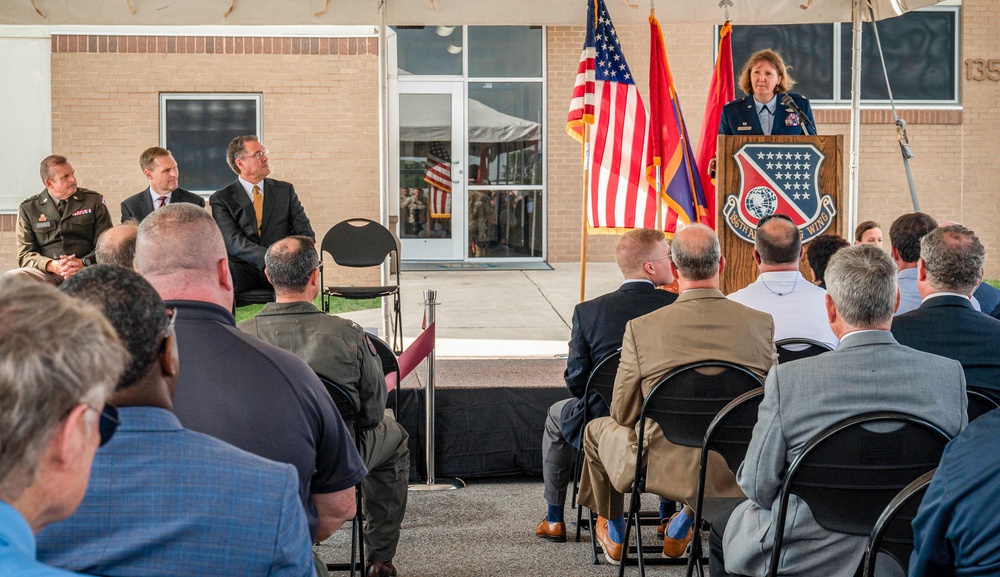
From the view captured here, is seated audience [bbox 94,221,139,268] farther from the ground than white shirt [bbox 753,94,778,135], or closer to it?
closer to it

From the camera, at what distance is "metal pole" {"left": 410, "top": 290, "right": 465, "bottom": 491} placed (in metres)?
5.01

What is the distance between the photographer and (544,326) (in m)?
8.92

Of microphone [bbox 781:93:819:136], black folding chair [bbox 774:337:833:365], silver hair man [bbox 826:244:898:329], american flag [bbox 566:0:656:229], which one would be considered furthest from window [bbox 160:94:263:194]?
silver hair man [bbox 826:244:898:329]

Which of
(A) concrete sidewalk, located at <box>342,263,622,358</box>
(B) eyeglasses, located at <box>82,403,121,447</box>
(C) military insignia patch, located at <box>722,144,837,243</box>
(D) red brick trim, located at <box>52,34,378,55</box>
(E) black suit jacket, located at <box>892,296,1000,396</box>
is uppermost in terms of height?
(D) red brick trim, located at <box>52,34,378,55</box>

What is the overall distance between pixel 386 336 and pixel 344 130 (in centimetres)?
510

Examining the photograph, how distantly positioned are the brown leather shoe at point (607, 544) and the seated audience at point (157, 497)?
2657mm

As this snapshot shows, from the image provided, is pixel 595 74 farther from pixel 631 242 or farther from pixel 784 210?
pixel 631 242

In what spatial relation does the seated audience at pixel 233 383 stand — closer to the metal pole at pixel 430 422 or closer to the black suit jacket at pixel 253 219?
the metal pole at pixel 430 422

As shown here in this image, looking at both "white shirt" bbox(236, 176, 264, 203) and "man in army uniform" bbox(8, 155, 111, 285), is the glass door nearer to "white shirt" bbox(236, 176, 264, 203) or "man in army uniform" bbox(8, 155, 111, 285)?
"white shirt" bbox(236, 176, 264, 203)

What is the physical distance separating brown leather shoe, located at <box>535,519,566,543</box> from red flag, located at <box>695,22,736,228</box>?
3.55m

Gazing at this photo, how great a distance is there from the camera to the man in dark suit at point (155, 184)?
6.66m

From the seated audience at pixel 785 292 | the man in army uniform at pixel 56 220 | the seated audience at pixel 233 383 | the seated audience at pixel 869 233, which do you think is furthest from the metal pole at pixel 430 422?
the man in army uniform at pixel 56 220

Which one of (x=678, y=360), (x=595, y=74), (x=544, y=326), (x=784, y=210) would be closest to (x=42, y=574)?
(x=678, y=360)

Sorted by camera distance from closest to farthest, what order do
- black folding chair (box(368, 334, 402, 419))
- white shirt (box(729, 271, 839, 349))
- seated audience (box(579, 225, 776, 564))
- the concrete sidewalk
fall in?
seated audience (box(579, 225, 776, 564)) < white shirt (box(729, 271, 839, 349)) < black folding chair (box(368, 334, 402, 419)) < the concrete sidewalk
